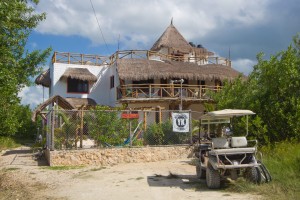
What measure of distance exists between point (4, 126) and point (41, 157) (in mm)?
5318

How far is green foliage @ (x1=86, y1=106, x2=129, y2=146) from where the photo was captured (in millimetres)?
14797

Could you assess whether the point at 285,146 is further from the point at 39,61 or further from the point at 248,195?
the point at 39,61

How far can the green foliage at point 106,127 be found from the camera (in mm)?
14797

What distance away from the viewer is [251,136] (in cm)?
1402

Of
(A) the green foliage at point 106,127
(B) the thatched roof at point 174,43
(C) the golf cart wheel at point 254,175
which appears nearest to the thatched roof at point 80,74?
(B) the thatched roof at point 174,43

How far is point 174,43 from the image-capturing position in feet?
107

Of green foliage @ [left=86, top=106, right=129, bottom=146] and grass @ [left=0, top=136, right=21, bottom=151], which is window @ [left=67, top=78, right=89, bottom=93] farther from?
green foliage @ [left=86, top=106, right=129, bottom=146]

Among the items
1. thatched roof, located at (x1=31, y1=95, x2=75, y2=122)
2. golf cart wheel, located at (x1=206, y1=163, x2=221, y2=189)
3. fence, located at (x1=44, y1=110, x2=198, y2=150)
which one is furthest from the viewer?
thatched roof, located at (x1=31, y1=95, x2=75, y2=122)

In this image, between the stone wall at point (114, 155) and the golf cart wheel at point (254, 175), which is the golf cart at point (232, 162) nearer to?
the golf cart wheel at point (254, 175)

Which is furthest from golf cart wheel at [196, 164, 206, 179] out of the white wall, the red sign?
the white wall

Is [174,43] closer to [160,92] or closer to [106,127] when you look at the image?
[160,92]

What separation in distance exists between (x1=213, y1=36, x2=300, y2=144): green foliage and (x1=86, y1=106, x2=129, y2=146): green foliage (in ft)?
16.1

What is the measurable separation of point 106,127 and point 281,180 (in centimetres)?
786

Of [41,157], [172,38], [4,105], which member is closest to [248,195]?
[4,105]
